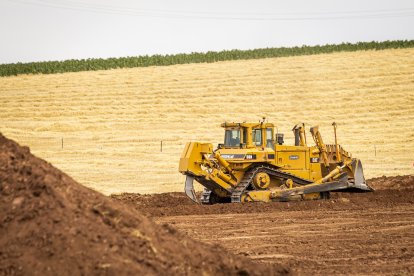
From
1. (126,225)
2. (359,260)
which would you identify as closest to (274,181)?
(359,260)

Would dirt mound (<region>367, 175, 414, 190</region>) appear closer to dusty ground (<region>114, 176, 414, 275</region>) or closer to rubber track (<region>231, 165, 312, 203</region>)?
dusty ground (<region>114, 176, 414, 275</region>)

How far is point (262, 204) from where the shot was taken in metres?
22.8

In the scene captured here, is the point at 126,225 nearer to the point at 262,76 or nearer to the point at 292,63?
the point at 262,76

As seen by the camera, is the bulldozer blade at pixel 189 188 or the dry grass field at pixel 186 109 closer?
the bulldozer blade at pixel 189 188

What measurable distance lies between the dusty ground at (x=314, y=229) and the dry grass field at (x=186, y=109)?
387 inches

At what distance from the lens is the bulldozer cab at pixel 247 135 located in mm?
23828

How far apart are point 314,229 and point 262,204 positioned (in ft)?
16.1

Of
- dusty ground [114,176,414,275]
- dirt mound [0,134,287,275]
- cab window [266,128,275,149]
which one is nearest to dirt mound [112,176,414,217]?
dusty ground [114,176,414,275]

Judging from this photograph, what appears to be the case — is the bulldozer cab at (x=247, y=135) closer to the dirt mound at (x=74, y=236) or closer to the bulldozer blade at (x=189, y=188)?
the bulldozer blade at (x=189, y=188)

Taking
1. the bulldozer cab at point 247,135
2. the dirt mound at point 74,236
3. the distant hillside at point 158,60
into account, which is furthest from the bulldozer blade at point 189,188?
the distant hillside at point 158,60

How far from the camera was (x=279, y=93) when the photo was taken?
168 ft

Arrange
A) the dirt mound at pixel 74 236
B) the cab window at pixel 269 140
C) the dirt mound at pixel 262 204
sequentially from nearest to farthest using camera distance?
the dirt mound at pixel 74 236, the dirt mound at pixel 262 204, the cab window at pixel 269 140

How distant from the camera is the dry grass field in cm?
3878

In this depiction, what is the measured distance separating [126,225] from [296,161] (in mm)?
15549
